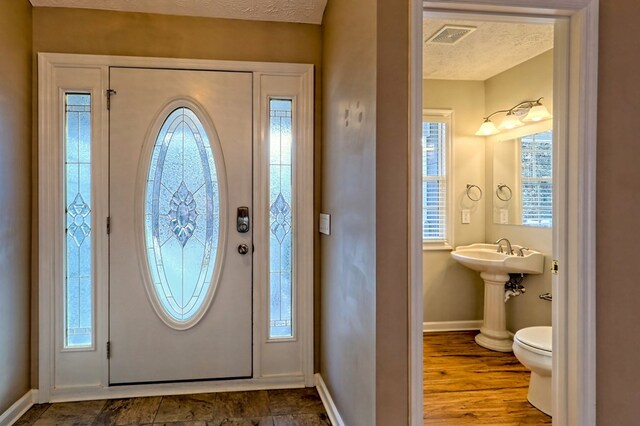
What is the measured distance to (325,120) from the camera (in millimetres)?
2643

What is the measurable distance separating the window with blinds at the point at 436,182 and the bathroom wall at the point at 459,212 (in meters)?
0.08

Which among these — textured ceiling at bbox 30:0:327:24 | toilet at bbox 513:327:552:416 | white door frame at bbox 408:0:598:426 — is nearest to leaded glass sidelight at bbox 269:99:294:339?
textured ceiling at bbox 30:0:327:24

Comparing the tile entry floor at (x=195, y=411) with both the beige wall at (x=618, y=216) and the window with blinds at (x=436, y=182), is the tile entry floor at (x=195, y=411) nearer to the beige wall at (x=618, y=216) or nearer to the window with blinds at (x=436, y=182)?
the beige wall at (x=618, y=216)

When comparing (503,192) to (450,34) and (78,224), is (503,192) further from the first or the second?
(78,224)

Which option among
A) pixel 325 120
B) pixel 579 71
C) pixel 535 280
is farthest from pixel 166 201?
pixel 535 280

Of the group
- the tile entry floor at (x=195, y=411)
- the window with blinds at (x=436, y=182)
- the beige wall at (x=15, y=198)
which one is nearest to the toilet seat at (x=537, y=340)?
the tile entry floor at (x=195, y=411)

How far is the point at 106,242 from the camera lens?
8.47 feet

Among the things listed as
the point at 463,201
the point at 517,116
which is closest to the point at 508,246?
the point at 463,201

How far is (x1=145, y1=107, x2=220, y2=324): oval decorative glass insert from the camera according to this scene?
104 inches

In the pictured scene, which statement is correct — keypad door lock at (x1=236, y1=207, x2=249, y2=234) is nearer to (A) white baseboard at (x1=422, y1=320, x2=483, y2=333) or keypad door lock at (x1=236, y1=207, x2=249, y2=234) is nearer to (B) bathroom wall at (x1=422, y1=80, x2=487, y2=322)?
(B) bathroom wall at (x1=422, y1=80, x2=487, y2=322)

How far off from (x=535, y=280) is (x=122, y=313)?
312 centimetres

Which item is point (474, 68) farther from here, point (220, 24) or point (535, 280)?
point (220, 24)

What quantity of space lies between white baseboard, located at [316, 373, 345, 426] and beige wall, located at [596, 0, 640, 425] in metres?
1.20

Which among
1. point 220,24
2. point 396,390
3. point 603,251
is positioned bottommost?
point 396,390
